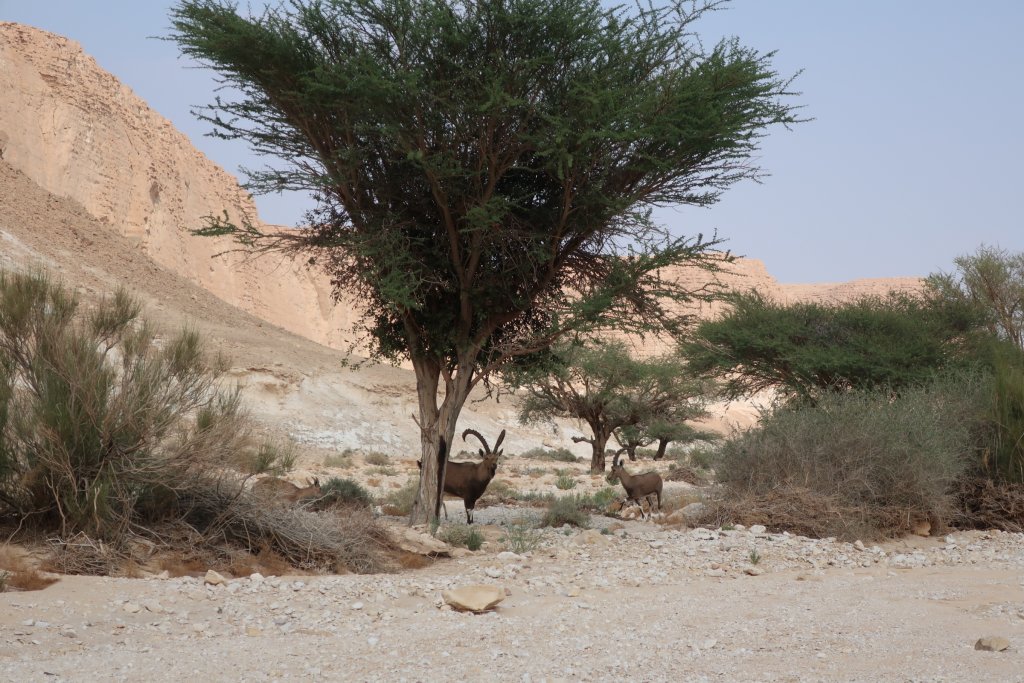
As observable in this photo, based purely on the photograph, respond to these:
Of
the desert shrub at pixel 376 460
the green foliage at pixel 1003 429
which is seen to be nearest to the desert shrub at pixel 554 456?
the desert shrub at pixel 376 460

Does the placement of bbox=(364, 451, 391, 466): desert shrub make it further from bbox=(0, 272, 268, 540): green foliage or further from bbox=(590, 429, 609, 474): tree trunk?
bbox=(0, 272, 268, 540): green foliage

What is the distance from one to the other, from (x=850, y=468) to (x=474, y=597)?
711cm

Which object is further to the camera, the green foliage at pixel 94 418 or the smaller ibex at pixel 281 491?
the smaller ibex at pixel 281 491

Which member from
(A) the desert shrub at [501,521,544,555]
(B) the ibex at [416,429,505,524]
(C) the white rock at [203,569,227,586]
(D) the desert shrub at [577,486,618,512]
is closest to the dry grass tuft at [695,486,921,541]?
(A) the desert shrub at [501,521,544,555]

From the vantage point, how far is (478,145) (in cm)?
1157

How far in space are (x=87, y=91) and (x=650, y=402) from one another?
44994mm

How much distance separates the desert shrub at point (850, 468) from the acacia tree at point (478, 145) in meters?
2.39

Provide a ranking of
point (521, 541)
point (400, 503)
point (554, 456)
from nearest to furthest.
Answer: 1. point (521, 541)
2. point (400, 503)
3. point (554, 456)

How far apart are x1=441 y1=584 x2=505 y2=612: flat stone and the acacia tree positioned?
14.8 feet

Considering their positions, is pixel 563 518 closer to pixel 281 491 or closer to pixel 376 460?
pixel 281 491

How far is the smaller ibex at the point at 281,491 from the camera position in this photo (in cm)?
909

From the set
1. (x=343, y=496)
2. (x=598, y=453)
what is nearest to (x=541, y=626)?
(x=343, y=496)

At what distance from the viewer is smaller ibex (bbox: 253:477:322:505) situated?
9094 millimetres

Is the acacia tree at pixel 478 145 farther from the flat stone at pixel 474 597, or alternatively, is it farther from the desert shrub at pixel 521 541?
the flat stone at pixel 474 597
